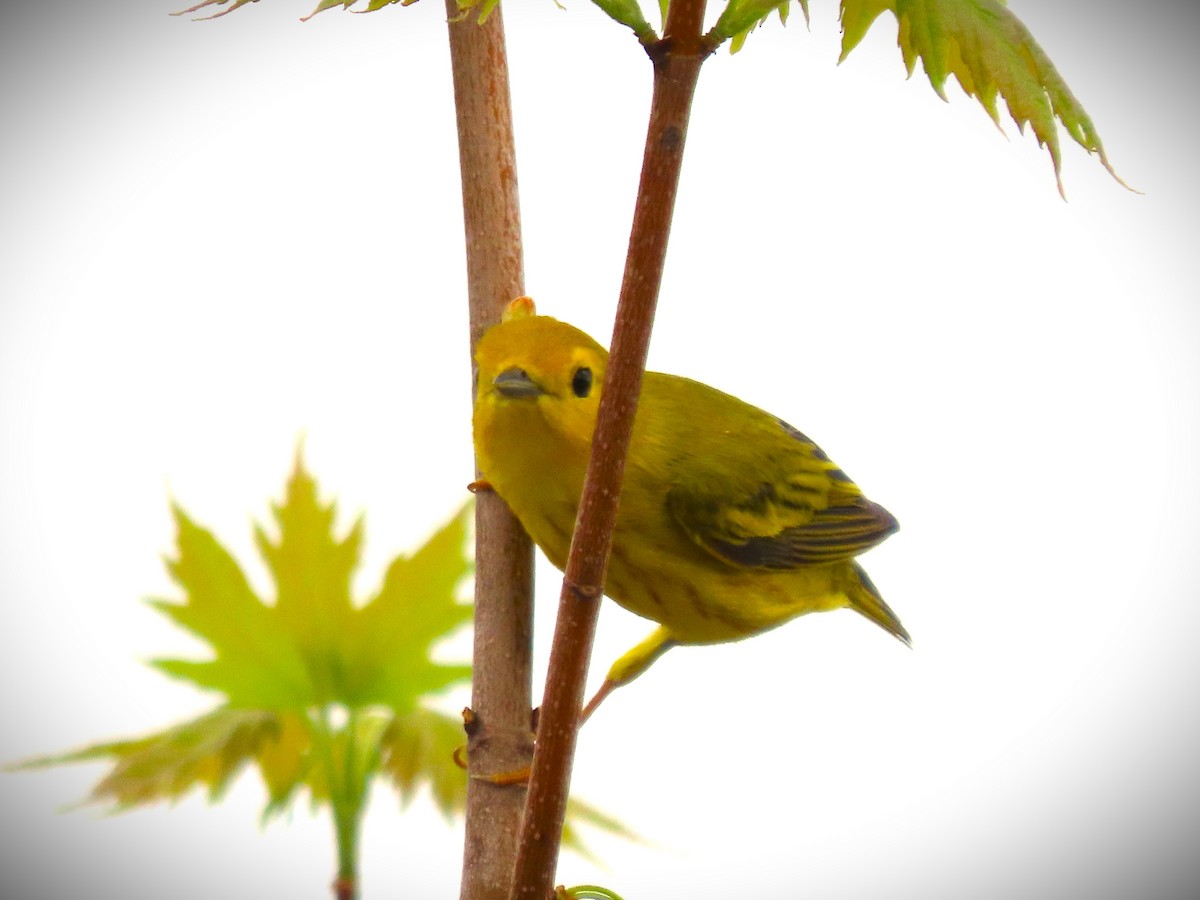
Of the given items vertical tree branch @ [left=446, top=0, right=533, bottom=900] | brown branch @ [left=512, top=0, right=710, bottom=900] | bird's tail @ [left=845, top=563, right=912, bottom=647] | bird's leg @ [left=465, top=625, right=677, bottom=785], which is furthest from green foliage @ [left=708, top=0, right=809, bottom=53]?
bird's tail @ [left=845, top=563, right=912, bottom=647]

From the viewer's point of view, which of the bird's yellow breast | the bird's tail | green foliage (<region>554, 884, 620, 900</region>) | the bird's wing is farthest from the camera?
the bird's tail

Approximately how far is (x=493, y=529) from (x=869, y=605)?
39 cm

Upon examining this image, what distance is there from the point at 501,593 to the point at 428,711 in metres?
0.11

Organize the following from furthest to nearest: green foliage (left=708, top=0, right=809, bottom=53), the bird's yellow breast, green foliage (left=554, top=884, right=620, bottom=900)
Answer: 1. the bird's yellow breast
2. green foliage (left=554, top=884, right=620, bottom=900)
3. green foliage (left=708, top=0, right=809, bottom=53)

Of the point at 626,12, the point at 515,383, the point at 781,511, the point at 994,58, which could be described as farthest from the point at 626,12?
the point at 781,511

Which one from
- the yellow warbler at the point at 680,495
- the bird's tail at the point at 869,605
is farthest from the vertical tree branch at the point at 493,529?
the bird's tail at the point at 869,605

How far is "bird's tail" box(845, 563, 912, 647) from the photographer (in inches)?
35.5

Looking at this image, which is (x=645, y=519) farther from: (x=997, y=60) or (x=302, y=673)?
(x=997, y=60)

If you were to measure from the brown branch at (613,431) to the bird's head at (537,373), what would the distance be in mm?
206

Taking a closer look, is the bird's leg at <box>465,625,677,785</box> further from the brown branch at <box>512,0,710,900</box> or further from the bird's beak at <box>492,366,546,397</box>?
the brown branch at <box>512,0,710,900</box>

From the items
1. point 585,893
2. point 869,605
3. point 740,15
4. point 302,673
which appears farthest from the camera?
point 869,605

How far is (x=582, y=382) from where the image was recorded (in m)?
0.59

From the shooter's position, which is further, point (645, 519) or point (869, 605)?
point (869, 605)

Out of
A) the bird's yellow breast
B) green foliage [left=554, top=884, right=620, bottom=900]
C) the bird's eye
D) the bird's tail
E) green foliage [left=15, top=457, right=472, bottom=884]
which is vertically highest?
the bird's tail
